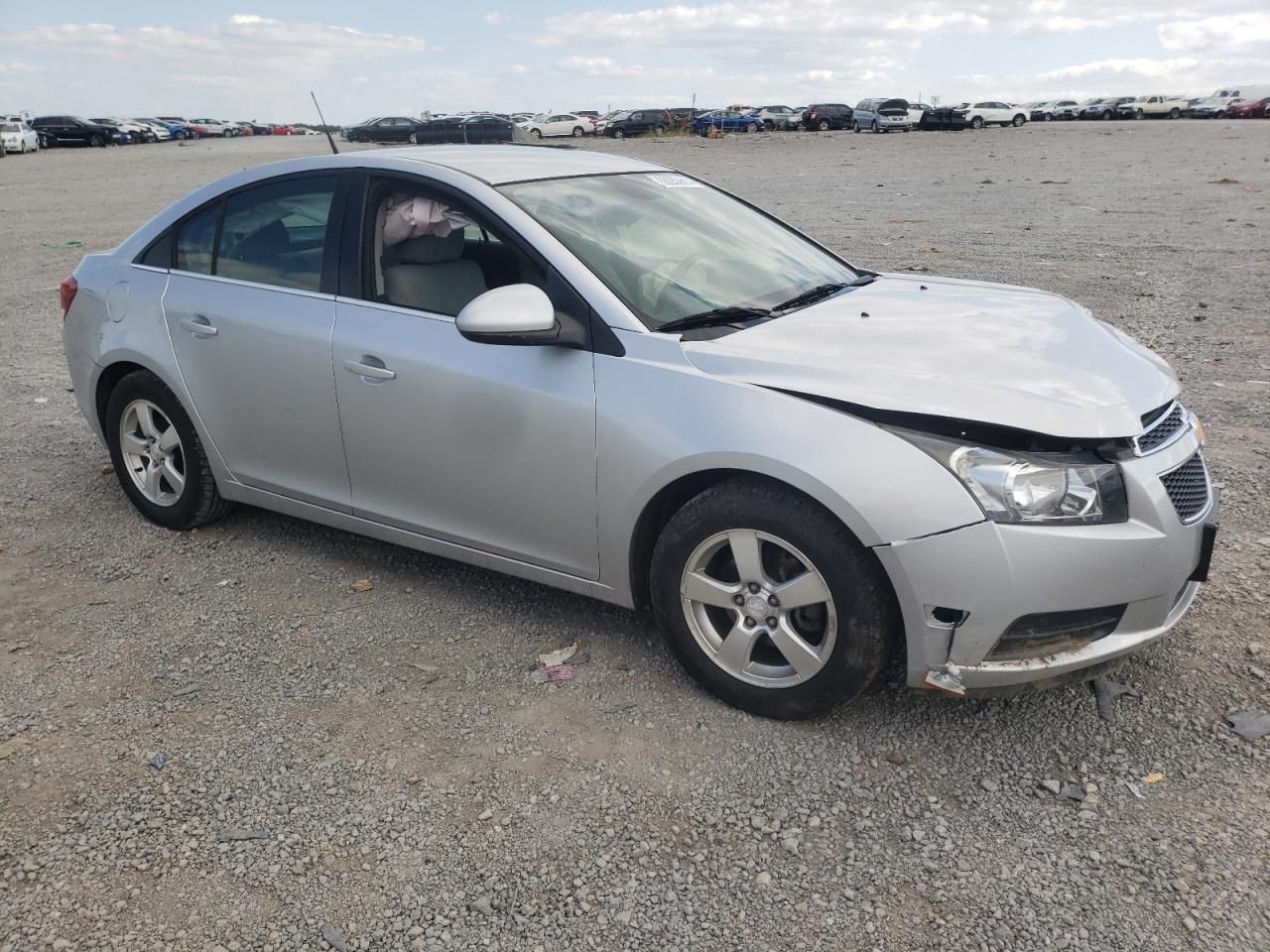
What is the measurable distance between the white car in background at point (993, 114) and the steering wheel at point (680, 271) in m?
51.4

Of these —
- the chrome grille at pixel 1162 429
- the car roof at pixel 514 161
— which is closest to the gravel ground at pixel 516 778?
the chrome grille at pixel 1162 429

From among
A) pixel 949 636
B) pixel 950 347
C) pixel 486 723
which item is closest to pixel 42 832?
pixel 486 723

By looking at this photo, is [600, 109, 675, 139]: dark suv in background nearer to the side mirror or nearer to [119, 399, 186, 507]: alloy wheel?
[119, 399, 186, 507]: alloy wheel

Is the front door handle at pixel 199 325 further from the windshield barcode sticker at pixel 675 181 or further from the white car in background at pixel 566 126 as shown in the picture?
the white car in background at pixel 566 126

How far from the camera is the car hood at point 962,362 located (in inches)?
114

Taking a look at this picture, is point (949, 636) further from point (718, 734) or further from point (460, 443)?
point (460, 443)

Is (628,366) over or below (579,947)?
over

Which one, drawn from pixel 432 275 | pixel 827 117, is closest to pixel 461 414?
pixel 432 275

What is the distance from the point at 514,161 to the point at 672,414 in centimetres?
154

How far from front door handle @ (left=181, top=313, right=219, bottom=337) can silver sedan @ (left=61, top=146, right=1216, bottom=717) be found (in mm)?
25

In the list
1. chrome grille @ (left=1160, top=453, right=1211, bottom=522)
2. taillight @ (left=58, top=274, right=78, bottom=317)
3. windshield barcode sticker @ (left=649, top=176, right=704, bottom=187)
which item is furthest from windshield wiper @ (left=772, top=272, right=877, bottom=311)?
taillight @ (left=58, top=274, right=78, bottom=317)

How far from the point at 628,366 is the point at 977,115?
174ft

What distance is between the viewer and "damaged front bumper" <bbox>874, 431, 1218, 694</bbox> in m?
2.78

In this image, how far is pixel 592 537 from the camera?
3469mm
